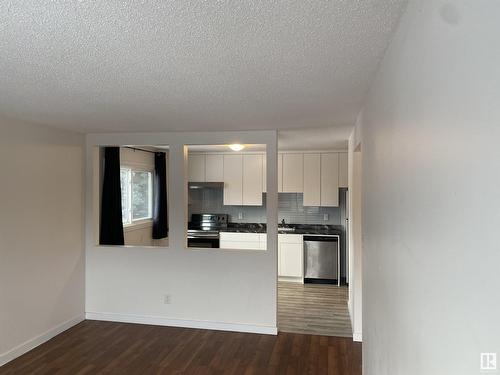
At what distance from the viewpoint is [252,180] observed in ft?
21.1

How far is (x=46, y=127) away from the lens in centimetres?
383

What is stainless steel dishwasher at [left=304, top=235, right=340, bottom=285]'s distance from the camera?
6031 mm

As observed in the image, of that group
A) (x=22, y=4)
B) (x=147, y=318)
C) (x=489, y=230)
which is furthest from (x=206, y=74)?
(x=147, y=318)

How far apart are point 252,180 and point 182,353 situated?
11.4 ft

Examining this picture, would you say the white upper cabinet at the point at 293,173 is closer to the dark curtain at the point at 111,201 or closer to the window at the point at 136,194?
the window at the point at 136,194

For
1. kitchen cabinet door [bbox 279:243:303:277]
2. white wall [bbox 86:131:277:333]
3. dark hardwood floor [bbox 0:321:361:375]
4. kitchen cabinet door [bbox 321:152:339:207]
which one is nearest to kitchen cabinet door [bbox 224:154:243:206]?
kitchen cabinet door [bbox 279:243:303:277]

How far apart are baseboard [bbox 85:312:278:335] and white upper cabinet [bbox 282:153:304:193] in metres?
2.83

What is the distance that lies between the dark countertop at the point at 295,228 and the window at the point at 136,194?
1499 mm

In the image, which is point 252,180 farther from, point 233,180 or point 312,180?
point 312,180

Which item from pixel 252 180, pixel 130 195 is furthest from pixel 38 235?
pixel 252 180

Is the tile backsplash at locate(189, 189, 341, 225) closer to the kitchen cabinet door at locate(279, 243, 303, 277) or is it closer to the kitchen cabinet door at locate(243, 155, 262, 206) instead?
the kitchen cabinet door at locate(243, 155, 262, 206)

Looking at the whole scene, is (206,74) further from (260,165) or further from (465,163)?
(260,165)

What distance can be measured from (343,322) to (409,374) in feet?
11.2

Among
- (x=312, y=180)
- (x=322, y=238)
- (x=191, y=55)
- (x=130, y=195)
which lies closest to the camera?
(x=191, y=55)
